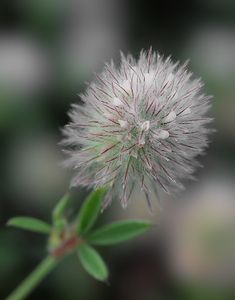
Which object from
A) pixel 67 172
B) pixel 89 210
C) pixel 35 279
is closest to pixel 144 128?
pixel 89 210

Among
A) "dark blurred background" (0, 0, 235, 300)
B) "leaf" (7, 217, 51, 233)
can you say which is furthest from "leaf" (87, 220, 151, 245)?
"dark blurred background" (0, 0, 235, 300)

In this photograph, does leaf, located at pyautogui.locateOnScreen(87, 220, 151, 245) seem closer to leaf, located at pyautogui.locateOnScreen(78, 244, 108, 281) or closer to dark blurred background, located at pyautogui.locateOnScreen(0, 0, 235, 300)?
leaf, located at pyautogui.locateOnScreen(78, 244, 108, 281)

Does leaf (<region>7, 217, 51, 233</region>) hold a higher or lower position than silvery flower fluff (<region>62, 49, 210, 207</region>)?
lower

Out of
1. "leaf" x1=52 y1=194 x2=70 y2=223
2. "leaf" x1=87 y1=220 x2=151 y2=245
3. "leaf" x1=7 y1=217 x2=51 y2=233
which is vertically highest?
"leaf" x1=52 y1=194 x2=70 y2=223

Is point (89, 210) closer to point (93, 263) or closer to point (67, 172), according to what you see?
point (93, 263)

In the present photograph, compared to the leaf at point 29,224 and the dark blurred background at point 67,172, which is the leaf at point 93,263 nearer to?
the leaf at point 29,224

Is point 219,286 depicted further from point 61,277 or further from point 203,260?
point 61,277

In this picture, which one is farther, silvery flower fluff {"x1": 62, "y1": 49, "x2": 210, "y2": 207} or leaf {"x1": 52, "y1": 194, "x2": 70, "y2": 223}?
leaf {"x1": 52, "y1": 194, "x2": 70, "y2": 223}

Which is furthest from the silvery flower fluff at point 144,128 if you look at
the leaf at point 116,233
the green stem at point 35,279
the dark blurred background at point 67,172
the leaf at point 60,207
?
the dark blurred background at point 67,172
